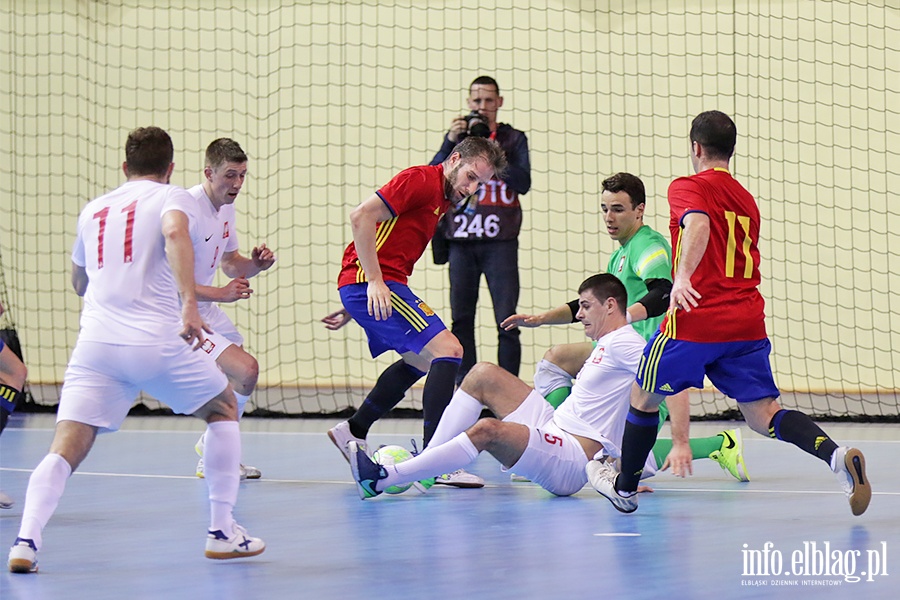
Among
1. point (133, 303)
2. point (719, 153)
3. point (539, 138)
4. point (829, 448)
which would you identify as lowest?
point (829, 448)

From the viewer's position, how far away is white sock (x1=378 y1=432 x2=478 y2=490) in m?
4.74

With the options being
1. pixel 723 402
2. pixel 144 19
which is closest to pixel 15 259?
pixel 144 19

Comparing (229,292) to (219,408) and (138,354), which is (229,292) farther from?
(138,354)

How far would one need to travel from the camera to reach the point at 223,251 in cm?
602

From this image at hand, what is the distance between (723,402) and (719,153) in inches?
206

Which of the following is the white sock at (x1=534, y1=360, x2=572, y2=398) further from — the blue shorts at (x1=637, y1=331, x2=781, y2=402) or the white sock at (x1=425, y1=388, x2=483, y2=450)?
the blue shorts at (x1=637, y1=331, x2=781, y2=402)

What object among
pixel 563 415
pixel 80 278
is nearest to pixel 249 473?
pixel 563 415

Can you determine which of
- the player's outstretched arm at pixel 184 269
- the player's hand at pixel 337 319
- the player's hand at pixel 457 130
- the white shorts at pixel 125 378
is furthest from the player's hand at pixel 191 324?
the player's hand at pixel 457 130

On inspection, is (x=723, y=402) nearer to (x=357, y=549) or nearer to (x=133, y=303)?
(x=357, y=549)

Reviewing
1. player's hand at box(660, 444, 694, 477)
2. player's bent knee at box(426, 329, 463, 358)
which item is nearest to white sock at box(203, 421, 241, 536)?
player's bent knee at box(426, 329, 463, 358)

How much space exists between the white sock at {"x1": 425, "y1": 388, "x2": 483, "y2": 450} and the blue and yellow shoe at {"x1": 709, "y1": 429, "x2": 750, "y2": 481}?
126cm

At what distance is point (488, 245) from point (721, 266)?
3.45 m

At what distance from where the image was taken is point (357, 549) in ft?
13.8

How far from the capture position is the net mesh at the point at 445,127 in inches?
399
